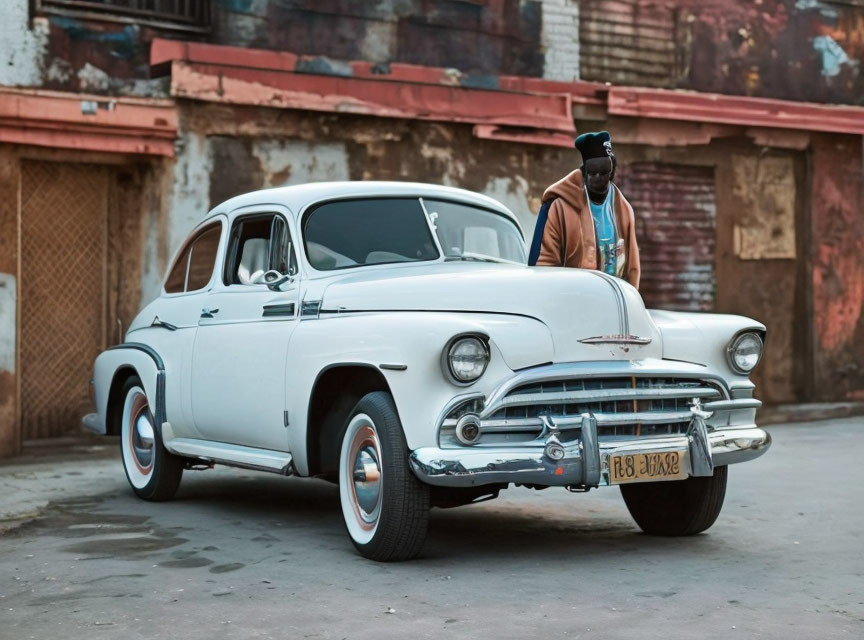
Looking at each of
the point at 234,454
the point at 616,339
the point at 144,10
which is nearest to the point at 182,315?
the point at 234,454

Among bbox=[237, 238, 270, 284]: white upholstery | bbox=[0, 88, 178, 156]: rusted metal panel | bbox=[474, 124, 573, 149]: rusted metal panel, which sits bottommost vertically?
bbox=[237, 238, 270, 284]: white upholstery

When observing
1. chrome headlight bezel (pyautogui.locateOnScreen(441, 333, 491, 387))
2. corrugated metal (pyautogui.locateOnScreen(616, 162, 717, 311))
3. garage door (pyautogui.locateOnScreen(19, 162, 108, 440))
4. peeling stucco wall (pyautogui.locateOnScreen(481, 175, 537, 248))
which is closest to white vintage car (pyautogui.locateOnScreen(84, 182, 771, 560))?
chrome headlight bezel (pyautogui.locateOnScreen(441, 333, 491, 387))

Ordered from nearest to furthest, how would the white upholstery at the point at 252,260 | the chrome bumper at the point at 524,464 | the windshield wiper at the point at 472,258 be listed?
the chrome bumper at the point at 524,464, the windshield wiper at the point at 472,258, the white upholstery at the point at 252,260

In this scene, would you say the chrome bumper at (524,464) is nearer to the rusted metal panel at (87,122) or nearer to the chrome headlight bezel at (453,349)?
the chrome headlight bezel at (453,349)

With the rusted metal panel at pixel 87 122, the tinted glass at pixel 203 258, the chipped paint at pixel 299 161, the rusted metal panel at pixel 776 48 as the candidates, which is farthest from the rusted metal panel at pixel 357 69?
the tinted glass at pixel 203 258

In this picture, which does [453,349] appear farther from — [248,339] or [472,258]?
[248,339]

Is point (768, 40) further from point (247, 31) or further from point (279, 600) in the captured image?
point (279, 600)

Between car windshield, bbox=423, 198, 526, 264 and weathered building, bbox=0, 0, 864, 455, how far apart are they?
5353 millimetres

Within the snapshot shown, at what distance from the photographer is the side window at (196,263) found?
8.62 m

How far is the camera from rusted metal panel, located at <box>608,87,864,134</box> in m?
15.4

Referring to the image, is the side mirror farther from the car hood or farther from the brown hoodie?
the brown hoodie

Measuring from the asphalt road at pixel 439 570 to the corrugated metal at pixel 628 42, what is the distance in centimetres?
733

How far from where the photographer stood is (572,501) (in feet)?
29.1

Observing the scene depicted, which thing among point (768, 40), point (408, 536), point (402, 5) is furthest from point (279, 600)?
point (768, 40)
